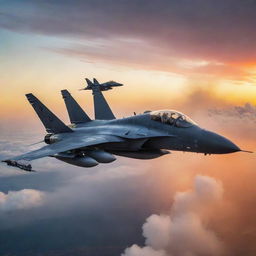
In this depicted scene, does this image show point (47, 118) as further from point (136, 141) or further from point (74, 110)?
point (136, 141)

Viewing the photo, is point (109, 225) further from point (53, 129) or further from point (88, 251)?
point (53, 129)

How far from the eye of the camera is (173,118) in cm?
1856

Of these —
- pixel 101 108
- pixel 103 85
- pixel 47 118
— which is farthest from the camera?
pixel 103 85

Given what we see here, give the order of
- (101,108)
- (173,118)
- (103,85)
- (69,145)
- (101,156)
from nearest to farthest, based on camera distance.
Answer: (101,156) < (173,118) < (69,145) < (101,108) < (103,85)

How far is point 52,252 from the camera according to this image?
16588cm

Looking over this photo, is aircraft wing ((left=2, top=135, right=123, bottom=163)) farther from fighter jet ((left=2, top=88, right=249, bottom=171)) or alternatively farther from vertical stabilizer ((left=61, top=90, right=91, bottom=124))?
vertical stabilizer ((left=61, top=90, right=91, bottom=124))

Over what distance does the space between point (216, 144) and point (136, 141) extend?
4540 mm

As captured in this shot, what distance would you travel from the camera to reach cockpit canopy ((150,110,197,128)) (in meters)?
18.3

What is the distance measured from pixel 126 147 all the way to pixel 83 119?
721cm

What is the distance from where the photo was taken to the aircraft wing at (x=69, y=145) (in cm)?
1780

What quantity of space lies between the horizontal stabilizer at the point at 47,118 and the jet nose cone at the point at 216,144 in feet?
31.8

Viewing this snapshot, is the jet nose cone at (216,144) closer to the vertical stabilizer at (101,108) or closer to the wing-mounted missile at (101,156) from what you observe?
the wing-mounted missile at (101,156)

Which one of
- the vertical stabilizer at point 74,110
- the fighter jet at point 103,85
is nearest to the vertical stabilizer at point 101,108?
the vertical stabilizer at point 74,110

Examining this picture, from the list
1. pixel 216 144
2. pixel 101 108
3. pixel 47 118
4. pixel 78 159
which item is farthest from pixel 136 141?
pixel 101 108
